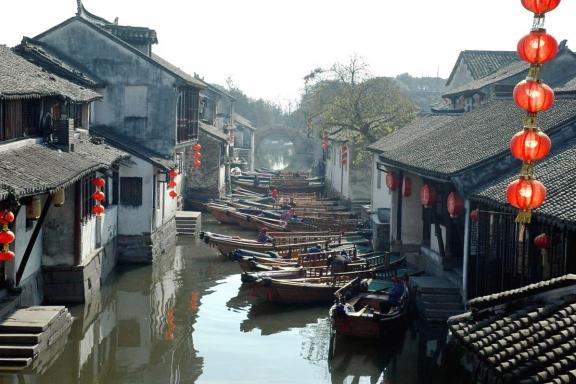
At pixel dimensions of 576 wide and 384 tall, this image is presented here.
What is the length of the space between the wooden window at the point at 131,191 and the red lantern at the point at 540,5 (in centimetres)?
1944

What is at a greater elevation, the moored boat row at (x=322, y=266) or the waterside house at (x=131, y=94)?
the waterside house at (x=131, y=94)

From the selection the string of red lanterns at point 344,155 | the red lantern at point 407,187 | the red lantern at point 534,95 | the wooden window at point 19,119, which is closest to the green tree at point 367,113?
the string of red lanterns at point 344,155

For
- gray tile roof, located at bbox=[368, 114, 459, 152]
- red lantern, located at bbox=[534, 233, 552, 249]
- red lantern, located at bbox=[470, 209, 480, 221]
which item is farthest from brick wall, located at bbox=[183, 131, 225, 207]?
red lantern, located at bbox=[534, 233, 552, 249]

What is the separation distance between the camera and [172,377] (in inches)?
672

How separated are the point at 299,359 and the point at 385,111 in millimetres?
26201

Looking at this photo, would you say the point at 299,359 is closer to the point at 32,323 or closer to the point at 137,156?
the point at 32,323

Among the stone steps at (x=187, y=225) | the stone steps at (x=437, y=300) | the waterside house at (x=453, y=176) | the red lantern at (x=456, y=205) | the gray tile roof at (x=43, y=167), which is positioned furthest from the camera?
the stone steps at (x=187, y=225)

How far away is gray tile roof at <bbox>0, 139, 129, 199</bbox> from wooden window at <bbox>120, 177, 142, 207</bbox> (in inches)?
167

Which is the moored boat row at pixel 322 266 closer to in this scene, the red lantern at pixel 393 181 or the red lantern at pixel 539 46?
the red lantern at pixel 393 181

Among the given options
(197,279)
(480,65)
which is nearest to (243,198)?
(480,65)

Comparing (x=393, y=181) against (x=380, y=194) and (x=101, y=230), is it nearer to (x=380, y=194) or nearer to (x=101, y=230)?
(x=380, y=194)

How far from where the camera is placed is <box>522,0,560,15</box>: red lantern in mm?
11383

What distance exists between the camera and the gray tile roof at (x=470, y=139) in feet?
64.6

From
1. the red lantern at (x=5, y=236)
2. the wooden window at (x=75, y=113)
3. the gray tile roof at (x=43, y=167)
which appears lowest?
the red lantern at (x=5, y=236)
